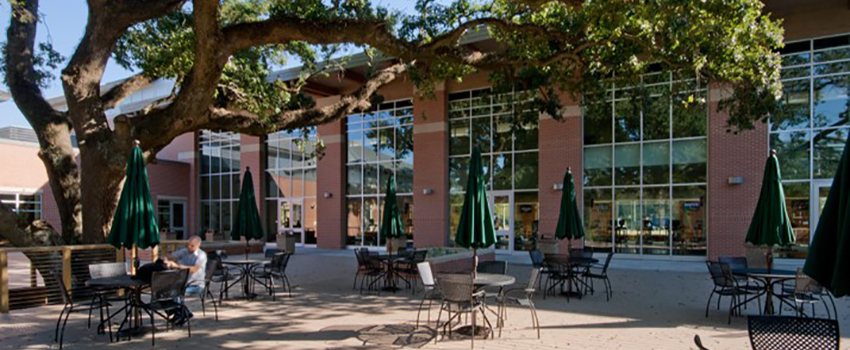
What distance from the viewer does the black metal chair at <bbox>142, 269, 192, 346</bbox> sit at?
255 inches

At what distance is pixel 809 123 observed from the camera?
1430 cm

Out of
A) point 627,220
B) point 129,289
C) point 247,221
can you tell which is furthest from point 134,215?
point 627,220

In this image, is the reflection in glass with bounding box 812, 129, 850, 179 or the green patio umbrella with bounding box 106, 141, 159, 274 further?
the reflection in glass with bounding box 812, 129, 850, 179

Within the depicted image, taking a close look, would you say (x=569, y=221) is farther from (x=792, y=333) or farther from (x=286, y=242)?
(x=286, y=242)

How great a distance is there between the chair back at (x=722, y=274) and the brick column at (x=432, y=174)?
38.1ft

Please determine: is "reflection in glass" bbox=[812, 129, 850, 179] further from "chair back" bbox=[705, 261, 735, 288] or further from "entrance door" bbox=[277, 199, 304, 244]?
"entrance door" bbox=[277, 199, 304, 244]

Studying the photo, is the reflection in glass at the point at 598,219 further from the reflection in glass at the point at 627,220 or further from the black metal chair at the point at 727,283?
the black metal chair at the point at 727,283

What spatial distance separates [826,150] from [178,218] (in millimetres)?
26889

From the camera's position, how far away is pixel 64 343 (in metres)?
6.43

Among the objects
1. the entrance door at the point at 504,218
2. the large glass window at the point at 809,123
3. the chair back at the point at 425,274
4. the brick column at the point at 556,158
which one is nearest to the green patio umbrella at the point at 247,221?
the chair back at the point at 425,274

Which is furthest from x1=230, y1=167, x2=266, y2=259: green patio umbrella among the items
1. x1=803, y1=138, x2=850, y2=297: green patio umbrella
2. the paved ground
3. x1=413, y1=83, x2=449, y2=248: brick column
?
x1=803, y1=138, x2=850, y2=297: green patio umbrella

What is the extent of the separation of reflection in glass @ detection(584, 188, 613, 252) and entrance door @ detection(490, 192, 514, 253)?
2627mm

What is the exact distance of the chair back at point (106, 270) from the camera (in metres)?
7.39

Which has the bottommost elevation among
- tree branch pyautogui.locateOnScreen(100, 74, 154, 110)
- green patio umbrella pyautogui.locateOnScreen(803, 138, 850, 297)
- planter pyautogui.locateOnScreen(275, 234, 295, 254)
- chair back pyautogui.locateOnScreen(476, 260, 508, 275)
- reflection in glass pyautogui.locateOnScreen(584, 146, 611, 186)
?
planter pyautogui.locateOnScreen(275, 234, 295, 254)
